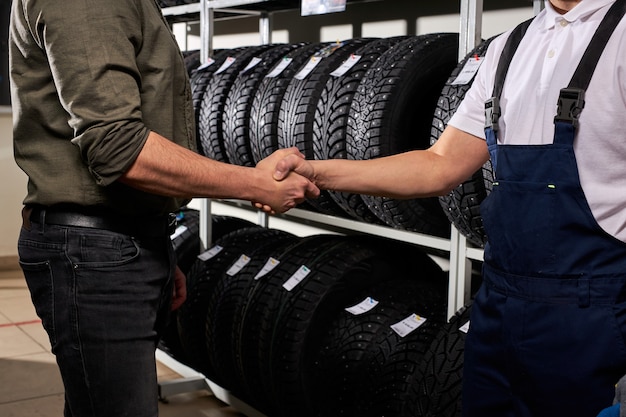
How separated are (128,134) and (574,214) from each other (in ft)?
3.28

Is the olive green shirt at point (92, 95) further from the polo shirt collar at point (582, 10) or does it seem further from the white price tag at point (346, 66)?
the white price tag at point (346, 66)

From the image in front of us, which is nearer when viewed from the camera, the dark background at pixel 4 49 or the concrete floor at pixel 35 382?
the concrete floor at pixel 35 382

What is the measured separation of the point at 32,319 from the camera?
5469 millimetres

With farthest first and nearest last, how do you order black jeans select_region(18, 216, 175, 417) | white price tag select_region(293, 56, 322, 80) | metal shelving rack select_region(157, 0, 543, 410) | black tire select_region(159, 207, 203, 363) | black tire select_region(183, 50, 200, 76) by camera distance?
black tire select_region(183, 50, 200, 76) → black tire select_region(159, 207, 203, 363) → white price tag select_region(293, 56, 322, 80) → metal shelving rack select_region(157, 0, 543, 410) → black jeans select_region(18, 216, 175, 417)

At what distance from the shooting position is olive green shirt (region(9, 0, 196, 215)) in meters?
1.88

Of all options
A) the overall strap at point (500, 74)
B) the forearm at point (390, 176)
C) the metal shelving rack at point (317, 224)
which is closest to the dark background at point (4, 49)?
the metal shelving rack at point (317, 224)

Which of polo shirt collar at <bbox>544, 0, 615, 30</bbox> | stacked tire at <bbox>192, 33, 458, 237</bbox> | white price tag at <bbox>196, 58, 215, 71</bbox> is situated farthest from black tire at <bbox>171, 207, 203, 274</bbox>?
polo shirt collar at <bbox>544, 0, 615, 30</bbox>

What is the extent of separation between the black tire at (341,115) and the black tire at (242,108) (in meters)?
0.48

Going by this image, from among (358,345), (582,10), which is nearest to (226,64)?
(358,345)

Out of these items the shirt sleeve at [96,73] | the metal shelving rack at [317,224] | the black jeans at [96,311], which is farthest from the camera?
the metal shelving rack at [317,224]

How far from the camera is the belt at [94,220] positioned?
2049mm

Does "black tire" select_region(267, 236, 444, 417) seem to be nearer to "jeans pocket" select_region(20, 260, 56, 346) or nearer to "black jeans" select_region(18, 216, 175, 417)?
"black jeans" select_region(18, 216, 175, 417)

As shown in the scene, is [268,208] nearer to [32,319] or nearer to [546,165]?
[546,165]

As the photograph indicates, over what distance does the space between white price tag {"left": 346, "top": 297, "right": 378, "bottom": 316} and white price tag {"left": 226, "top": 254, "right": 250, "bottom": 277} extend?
67 centimetres
